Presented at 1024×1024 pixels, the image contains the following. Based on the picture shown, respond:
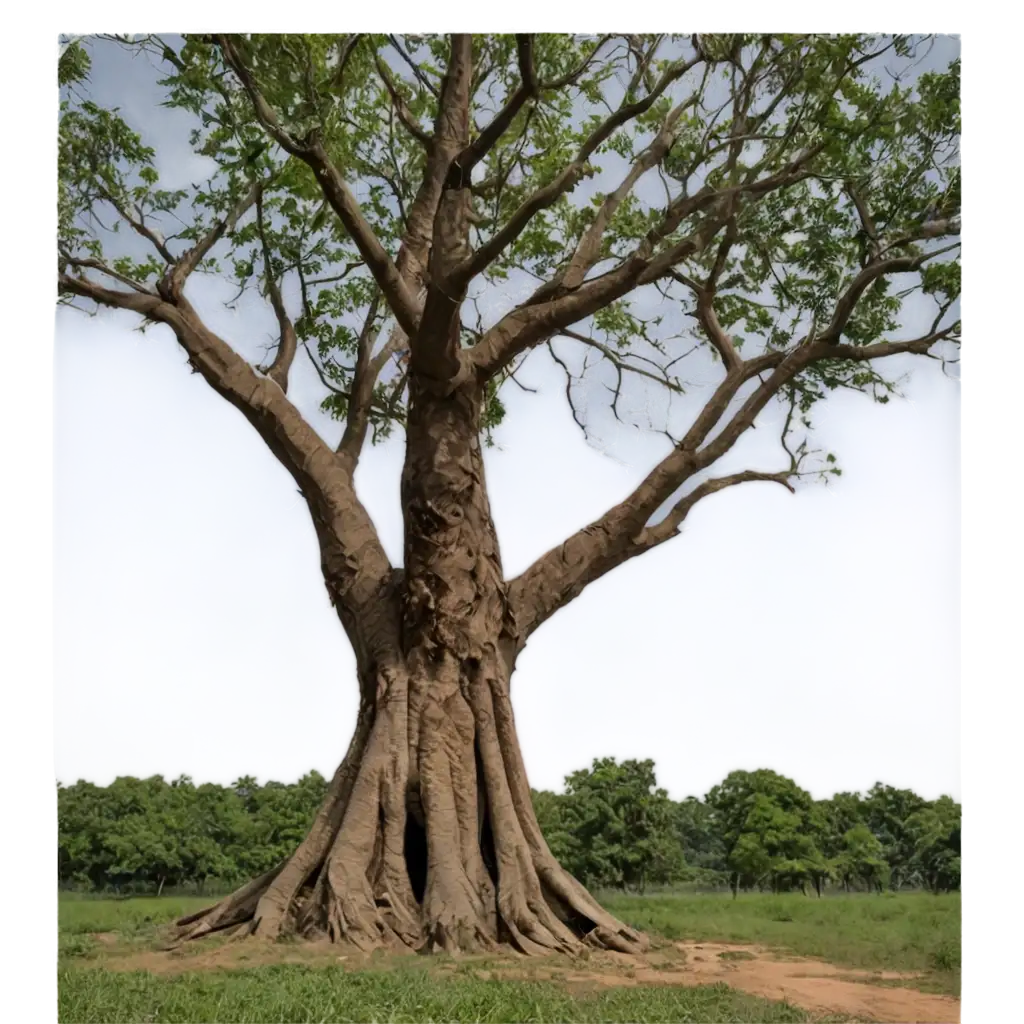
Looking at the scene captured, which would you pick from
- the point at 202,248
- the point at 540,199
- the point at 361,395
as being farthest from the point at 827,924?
the point at 202,248

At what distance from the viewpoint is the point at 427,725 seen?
442cm

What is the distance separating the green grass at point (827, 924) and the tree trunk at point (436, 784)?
792mm

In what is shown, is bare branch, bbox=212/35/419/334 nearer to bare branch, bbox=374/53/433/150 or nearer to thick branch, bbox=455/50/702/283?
thick branch, bbox=455/50/702/283

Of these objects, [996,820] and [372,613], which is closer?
[996,820]

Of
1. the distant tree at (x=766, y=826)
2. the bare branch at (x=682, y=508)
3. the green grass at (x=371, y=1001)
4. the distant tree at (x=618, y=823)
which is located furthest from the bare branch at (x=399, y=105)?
the distant tree at (x=766, y=826)

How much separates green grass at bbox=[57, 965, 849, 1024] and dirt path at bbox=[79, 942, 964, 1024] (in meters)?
0.16

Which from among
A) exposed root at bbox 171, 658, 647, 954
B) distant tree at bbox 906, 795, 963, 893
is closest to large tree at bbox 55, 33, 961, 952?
exposed root at bbox 171, 658, 647, 954

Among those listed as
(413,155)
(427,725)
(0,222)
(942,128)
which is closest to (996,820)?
(0,222)

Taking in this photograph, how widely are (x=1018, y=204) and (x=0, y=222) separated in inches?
63.0

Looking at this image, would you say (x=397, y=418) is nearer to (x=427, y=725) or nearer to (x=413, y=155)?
(x=413, y=155)

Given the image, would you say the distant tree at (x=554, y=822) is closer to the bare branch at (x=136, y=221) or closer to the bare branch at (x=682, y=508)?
the bare branch at (x=682, y=508)

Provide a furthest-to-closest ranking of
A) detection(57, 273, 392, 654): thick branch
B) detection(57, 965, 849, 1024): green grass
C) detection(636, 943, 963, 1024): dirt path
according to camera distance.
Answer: detection(57, 273, 392, 654): thick branch → detection(636, 943, 963, 1024): dirt path → detection(57, 965, 849, 1024): green grass

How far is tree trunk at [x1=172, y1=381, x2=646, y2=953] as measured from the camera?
13.5 ft

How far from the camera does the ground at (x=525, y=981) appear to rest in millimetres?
3143
